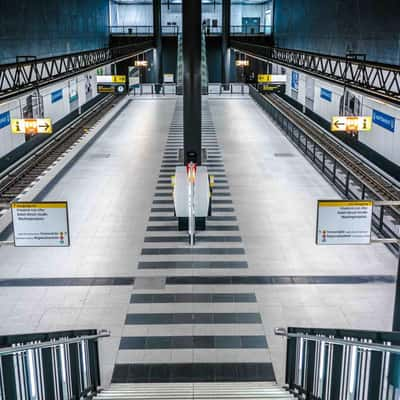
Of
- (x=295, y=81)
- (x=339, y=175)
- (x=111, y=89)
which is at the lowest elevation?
(x=339, y=175)

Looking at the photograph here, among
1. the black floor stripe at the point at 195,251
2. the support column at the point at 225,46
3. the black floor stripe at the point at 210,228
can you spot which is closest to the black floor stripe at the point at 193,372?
the black floor stripe at the point at 195,251

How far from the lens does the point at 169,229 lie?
Result: 1394 cm

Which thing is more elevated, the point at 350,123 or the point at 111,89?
the point at 111,89

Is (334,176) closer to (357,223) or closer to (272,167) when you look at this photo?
(272,167)

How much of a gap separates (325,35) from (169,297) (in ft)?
71.1

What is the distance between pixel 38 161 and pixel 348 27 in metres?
14.1

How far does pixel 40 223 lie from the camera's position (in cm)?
914

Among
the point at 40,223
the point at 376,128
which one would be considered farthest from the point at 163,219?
the point at 376,128

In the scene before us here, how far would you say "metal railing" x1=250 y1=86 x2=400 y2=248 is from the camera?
45.7ft

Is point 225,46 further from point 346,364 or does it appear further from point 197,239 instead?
point 346,364

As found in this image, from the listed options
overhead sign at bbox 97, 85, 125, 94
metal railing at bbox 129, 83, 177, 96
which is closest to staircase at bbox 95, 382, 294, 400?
overhead sign at bbox 97, 85, 125, 94

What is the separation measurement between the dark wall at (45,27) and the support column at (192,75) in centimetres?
925

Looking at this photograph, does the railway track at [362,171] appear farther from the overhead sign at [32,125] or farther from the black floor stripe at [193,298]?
the overhead sign at [32,125]

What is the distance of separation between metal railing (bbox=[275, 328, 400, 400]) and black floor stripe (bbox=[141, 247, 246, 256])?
6156mm
